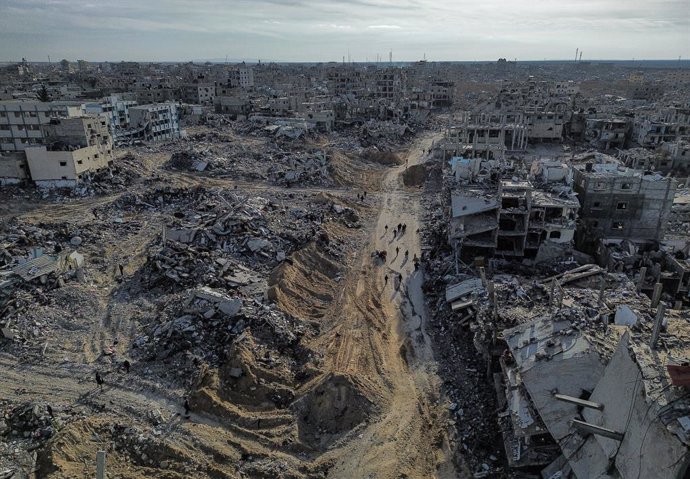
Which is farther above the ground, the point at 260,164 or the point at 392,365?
the point at 260,164

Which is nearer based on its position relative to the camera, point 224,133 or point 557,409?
point 557,409

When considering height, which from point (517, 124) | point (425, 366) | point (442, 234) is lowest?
point (425, 366)

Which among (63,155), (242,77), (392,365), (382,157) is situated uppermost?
(242,77)

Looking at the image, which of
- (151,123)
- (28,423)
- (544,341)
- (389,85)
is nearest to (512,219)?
(544,341)

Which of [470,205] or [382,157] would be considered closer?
[470,205]

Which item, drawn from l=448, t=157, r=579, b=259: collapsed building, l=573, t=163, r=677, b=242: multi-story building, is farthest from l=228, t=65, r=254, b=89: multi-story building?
l=573, t=163, r=677, b=242: multi-story building

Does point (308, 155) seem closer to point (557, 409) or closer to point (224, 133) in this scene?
point (224, 133)

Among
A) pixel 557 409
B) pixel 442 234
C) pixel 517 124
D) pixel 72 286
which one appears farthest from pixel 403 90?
pixel 557 409

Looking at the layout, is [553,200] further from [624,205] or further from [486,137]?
[486,137]
